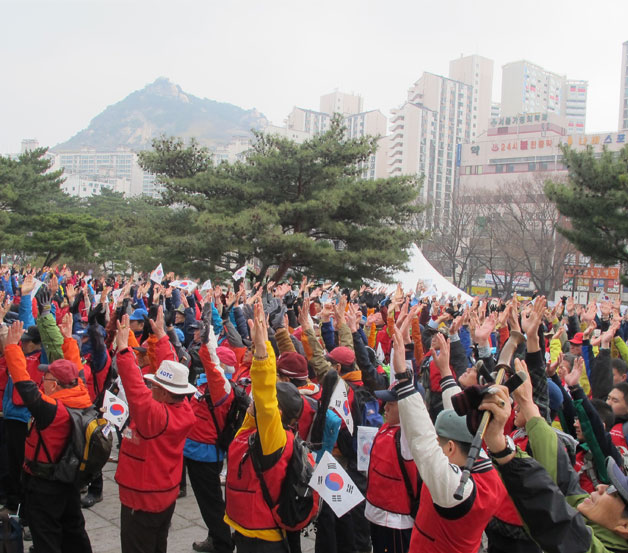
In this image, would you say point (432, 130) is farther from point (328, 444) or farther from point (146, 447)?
point (146, 447)

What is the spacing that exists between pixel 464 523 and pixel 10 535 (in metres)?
2.89

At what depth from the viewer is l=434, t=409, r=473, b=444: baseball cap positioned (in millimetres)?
2387

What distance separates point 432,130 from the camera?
10912 centimetres

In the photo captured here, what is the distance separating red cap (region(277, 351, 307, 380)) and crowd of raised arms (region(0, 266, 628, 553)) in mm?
10

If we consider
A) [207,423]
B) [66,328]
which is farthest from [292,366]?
[66,328]

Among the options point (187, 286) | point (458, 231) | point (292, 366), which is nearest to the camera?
point (292, 366)

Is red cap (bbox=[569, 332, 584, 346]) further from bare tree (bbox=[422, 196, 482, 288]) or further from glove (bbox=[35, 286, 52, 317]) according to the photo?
bare tree (bbox=[422, 196, 482, 288])

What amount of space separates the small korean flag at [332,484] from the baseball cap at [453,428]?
821 mm

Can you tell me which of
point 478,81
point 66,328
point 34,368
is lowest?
point 34,368

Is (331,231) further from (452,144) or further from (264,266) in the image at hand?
(452,144)

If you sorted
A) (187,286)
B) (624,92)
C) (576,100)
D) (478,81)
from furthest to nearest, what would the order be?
(576,100)
(478,81)
(624,92)
(187,286)

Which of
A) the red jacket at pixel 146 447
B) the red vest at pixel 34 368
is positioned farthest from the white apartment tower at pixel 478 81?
the red jacket at pixel 146 447

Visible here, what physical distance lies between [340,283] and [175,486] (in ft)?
56.1

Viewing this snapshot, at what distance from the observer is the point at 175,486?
11.7 feet
